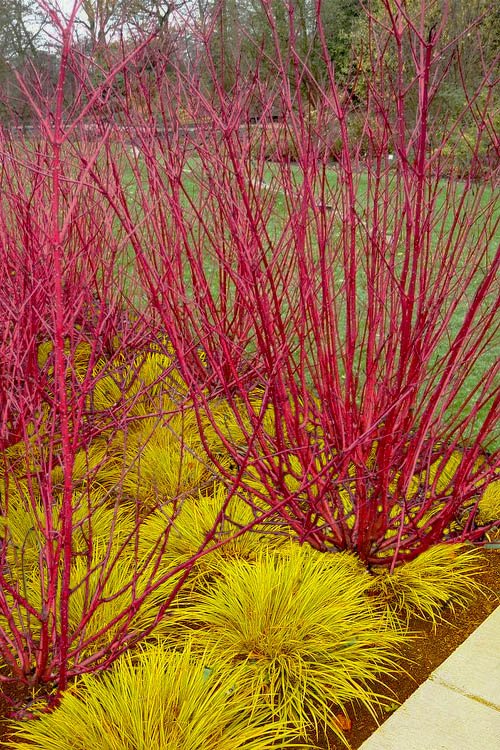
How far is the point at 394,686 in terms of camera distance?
2.27m

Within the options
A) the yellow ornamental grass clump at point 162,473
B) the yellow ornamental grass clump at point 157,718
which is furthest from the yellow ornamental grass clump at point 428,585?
the yellow ornamental grass clump at point 162,473

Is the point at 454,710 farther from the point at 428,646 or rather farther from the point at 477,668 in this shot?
the point at 428,646

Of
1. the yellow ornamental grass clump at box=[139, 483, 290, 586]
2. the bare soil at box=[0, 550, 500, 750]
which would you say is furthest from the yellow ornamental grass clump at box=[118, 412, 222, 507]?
the bare soil at box=[0, 550, 500, 750]

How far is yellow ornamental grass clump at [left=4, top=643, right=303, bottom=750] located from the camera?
6.19 ft

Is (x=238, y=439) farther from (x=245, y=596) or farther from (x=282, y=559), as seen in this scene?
(x=245, y=596)

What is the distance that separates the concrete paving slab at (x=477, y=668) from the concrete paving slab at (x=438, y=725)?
0.13ft

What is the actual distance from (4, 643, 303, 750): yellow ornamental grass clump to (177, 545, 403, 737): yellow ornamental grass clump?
8cm

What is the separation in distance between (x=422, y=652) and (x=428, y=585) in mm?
272

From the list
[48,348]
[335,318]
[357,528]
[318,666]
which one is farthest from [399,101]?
[48,348]

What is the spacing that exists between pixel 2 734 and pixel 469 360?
1.93 m

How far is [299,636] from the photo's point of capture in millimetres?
2289

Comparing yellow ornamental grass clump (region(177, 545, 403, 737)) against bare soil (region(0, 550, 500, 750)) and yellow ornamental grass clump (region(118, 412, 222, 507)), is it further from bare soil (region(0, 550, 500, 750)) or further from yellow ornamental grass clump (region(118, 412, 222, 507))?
yellow ornamental grass clump (region(118, 412, 222, 507))

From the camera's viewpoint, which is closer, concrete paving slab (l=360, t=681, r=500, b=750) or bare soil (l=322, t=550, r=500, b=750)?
concrete paving slab (l=360, t=681, r=500, b=750)

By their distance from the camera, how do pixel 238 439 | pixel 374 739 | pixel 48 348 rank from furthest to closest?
pixel 48 348 → pixel 238 439 → pixel 374 739
